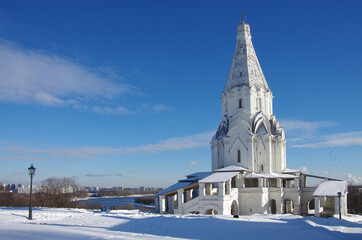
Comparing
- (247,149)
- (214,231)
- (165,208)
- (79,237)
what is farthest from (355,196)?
(79,237)

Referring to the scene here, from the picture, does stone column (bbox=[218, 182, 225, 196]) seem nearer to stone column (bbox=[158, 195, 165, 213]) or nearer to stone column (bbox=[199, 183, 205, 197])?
stone column (bbox=[199, 183, 205, 197])

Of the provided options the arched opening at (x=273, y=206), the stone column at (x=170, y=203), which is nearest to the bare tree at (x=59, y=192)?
the stone column at (x=170, y=203)

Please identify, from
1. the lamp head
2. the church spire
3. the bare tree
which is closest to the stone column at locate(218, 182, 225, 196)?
the church spire

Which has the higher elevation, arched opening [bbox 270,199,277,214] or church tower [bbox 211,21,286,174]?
church tower [bbox 211,21,286,174]

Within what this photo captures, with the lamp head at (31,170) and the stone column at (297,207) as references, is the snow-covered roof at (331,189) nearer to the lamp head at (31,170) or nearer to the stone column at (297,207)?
the stone column at (297,207)

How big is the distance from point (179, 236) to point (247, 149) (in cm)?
2297

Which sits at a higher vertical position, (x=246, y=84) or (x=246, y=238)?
(x=246, y=84)

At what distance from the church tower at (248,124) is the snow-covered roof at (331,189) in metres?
5.64

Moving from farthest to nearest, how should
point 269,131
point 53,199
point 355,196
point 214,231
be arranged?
point 355,196, point 53,199, point 269,131, point 214,231

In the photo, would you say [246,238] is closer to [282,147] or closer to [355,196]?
[282,147]

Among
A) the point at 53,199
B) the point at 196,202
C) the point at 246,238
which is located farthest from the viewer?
the point at 53,199

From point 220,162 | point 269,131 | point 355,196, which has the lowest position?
point 355,196

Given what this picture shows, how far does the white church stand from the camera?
28.9 m

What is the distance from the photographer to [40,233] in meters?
9.96
